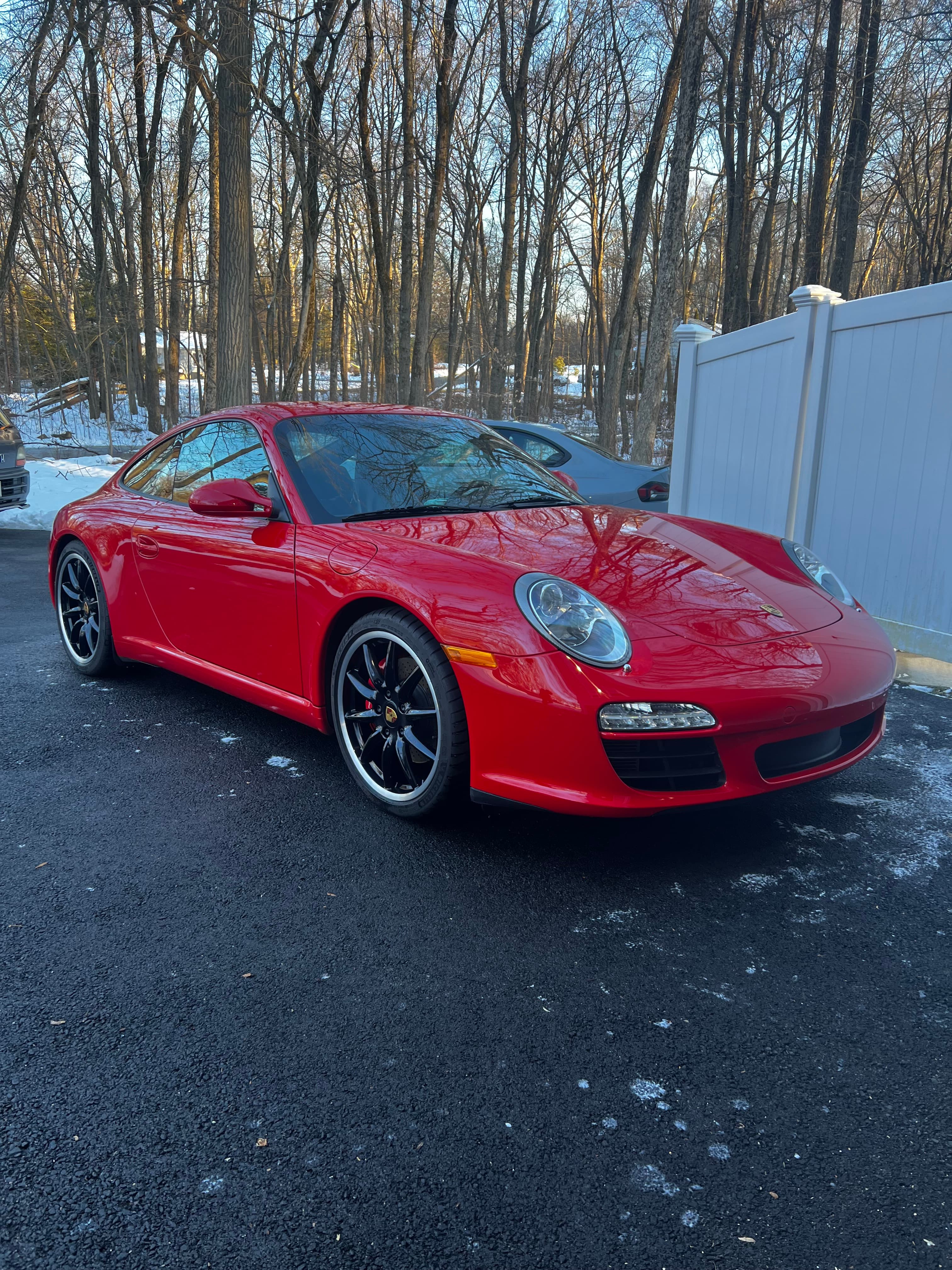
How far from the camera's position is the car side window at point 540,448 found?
8094 millimetres

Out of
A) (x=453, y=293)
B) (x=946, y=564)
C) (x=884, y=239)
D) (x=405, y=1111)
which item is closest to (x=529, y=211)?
(x=453, y=293)

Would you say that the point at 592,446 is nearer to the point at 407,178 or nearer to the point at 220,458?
the point at 220,458

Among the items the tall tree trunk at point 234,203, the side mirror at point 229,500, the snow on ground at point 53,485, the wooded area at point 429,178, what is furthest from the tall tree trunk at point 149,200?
the side mirror at point 229,500

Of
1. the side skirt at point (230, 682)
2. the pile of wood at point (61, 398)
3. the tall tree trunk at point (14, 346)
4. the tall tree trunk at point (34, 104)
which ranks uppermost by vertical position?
the tall tree trunk at point (34, 104)

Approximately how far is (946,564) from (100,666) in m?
4.58

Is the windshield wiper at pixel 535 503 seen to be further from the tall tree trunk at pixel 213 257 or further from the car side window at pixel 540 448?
the tall tree trunk at pixel 213 257

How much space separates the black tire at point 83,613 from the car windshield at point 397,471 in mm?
1555

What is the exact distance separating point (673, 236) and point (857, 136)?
8.48m

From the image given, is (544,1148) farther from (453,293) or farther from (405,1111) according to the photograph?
(453,293)

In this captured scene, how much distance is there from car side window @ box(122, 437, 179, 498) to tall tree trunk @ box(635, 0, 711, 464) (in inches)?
374

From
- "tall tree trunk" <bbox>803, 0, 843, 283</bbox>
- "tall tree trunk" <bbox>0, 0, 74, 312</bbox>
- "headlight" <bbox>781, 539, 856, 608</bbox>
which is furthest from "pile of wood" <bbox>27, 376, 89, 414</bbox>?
"headlight" <bbox>781, 539, 856, 608</bbox>

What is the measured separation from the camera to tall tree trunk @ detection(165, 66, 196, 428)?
66.3ft

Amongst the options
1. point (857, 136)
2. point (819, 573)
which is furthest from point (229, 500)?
point (857, 136)

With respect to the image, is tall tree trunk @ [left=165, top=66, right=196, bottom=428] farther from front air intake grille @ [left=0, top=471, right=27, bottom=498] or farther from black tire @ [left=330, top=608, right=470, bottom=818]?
black tire @ [left=330, top=608, right=470, bottom=818]
